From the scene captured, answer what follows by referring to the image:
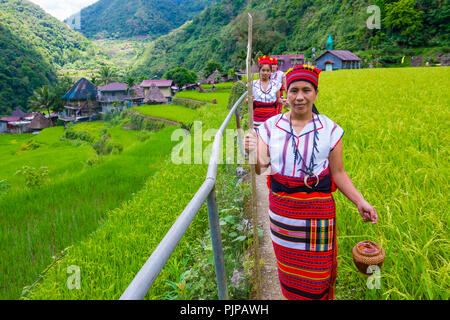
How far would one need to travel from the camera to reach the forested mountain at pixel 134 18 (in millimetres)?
145125

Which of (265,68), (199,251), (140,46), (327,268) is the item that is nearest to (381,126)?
(265,68)

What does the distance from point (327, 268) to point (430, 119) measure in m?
4.35

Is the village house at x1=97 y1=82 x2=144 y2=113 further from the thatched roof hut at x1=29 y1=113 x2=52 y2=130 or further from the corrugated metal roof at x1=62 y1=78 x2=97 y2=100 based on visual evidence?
the thatched roof hut at x1=29 y1=113 x2=52 y2=130

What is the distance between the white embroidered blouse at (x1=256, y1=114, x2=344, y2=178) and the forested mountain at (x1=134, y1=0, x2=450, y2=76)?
17.3ft

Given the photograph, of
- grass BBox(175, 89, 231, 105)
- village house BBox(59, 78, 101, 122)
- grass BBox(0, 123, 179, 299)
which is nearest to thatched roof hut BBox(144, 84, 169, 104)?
grass BBox(175, 89, 231, 105)

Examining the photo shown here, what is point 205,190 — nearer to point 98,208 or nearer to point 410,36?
point 98,208

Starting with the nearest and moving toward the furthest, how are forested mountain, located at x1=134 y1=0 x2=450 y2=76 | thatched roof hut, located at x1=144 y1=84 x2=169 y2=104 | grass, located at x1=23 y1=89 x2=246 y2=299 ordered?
grass, located at x1=23 y1=89 x2=246 y2=299 < forested mountain, located at x1=134 y1=0 x2=450 y2=76 < thatched roof hut, located at x1=144 y1=84 x2=169 y2=104

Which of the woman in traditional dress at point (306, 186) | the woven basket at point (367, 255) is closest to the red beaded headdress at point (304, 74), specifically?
the woman in traditional dress at point (306, 186)

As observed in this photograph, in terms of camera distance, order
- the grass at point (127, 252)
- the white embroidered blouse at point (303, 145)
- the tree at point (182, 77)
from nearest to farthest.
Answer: the white embroidered blouse at point (303, 145) < the grass at point (127, 252) < the tree at point (182, 77)

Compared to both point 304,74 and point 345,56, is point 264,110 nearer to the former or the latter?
point 304,74

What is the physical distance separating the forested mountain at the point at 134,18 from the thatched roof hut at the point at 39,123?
10811 cm

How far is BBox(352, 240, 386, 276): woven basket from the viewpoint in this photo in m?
1.47

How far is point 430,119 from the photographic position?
4.65 m

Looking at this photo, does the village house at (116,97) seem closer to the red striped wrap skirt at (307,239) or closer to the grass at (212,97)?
the grass at (212,97)
